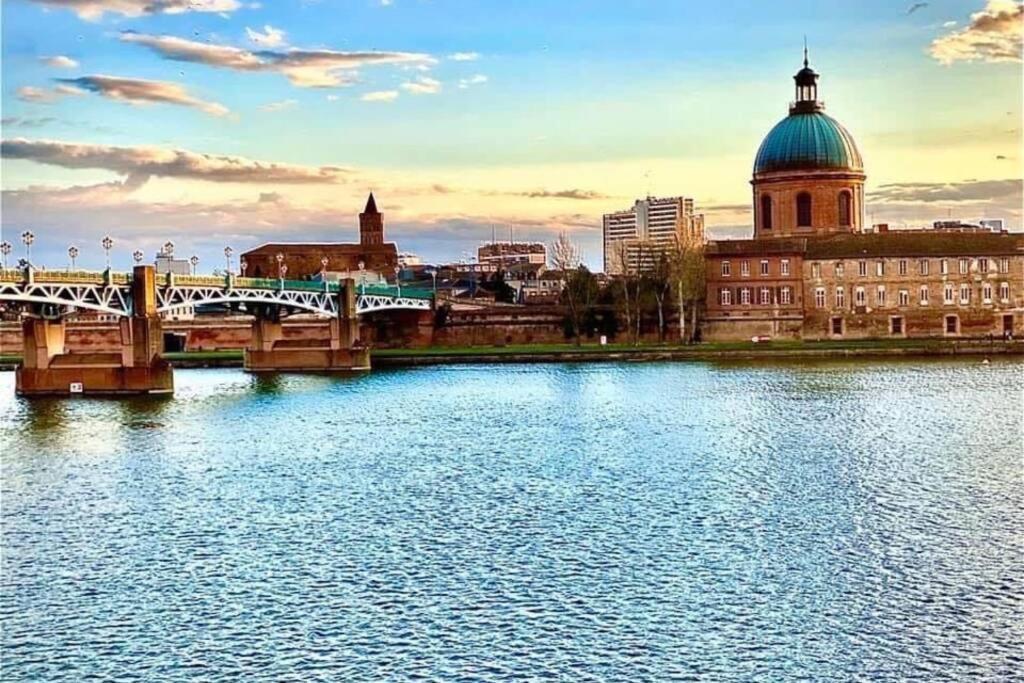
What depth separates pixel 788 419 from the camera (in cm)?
5244

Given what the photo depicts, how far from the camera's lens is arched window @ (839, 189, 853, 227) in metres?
110

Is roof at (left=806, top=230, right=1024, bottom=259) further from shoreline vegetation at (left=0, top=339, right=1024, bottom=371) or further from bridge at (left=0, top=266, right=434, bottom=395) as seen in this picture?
bridge at (left=0, top=266, right=434, bottom=395)

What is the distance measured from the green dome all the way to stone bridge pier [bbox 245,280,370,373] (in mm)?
35736

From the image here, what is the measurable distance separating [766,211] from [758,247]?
27.4 feet

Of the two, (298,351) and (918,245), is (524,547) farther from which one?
(918,245)

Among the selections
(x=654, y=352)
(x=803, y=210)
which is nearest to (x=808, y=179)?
(x=803, y=210)

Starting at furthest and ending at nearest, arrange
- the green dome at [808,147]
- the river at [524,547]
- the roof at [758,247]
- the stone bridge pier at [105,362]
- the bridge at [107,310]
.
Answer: the green dome at [808,147] → the roof at [758,247] → the stone bridge pier at [105,362] → the bridge at [107,310] → the river at [524,547]

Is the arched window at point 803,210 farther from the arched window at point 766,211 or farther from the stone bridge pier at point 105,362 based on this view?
the stone bridge pier at point 105,362

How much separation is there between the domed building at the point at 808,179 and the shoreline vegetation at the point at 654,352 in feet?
44.1

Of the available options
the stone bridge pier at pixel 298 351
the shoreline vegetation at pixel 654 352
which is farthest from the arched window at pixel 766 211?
the stone bridge pier at pixel 298 351

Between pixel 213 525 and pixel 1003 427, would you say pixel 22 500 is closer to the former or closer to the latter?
pixel 213 525

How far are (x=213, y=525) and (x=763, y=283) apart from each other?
249 feet

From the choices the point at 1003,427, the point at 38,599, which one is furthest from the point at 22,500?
the point at 1003,427

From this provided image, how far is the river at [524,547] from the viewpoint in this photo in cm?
2170
